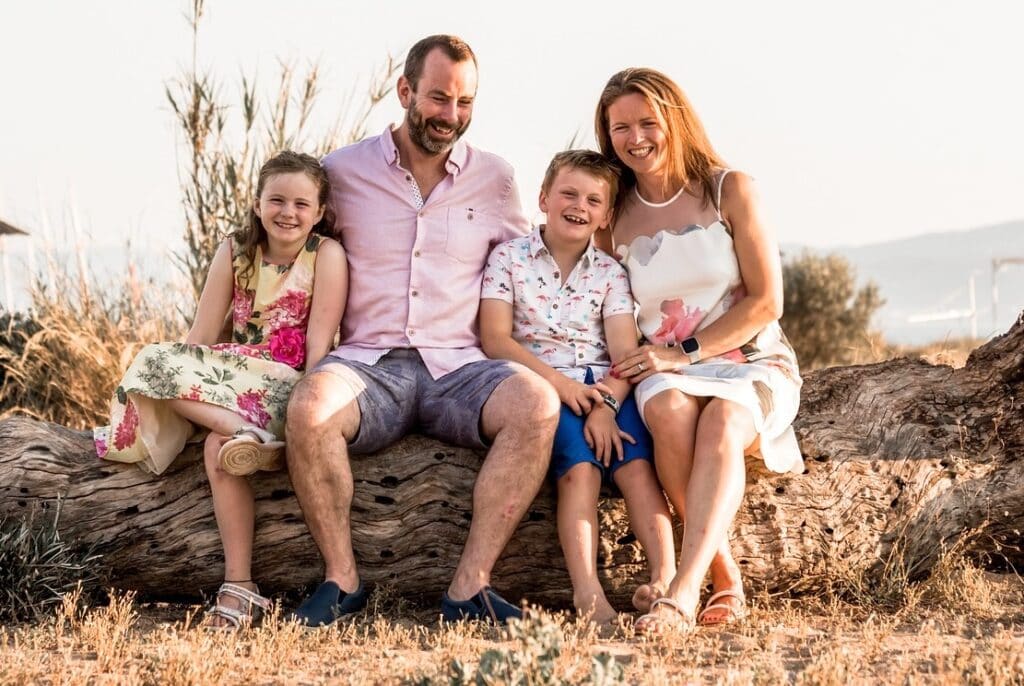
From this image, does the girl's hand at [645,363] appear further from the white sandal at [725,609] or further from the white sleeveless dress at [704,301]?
the white sandal at [725,609]

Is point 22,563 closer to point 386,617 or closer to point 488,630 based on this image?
point 386,617

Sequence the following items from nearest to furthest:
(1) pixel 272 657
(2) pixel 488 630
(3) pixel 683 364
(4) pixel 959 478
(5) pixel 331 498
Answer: (1) pixel 272 657, (2) pixel 488 630, (5) pixel 331 498, (3) pixel 683 364, (4) pixel 959 478

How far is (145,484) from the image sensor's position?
5.16 metres

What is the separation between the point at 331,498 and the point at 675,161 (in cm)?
215

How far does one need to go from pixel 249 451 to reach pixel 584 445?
4.51 ft

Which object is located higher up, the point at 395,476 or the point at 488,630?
the point at 395,476

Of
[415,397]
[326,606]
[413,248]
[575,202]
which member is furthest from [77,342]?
[575,202]

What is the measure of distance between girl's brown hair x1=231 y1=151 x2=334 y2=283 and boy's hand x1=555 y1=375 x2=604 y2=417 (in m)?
1.43

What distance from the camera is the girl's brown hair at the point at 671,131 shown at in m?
5.12

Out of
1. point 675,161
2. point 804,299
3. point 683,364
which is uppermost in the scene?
point 675,161

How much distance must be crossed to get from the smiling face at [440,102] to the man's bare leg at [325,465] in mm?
1269

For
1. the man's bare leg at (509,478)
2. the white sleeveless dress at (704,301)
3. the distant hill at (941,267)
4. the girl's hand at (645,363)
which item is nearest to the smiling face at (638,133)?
the white sleeveless dress at (704,301)

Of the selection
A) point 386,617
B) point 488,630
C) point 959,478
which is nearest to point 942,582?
point 959,478

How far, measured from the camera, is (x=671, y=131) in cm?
516
